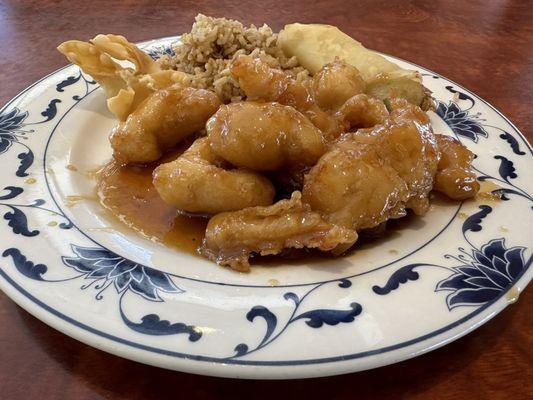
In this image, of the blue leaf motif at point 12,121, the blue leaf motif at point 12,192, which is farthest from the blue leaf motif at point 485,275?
the blue leaf motif at point 12,121

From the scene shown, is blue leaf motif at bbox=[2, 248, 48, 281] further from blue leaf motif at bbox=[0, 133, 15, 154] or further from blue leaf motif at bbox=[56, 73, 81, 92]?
blue leaf motif at bbox=[56, 73, 81, 92]

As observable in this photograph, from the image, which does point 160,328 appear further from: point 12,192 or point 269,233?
point 12,192

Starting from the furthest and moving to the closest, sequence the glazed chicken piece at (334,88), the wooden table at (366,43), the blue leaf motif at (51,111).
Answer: the blue leaf motif at (51,111), the glazed chicken piece at (334,88), the wooden table at (366,43)

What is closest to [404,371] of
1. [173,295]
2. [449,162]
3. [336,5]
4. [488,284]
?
[488,284]

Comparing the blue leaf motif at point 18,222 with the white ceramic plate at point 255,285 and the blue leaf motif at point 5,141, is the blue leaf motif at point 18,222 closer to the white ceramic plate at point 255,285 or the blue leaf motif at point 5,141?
the white ceramic plate at point 255,285

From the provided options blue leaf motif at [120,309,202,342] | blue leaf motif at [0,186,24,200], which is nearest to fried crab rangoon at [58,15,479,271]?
blue leaf motif at [120,309,202,342]

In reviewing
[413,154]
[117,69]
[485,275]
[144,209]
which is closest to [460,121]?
[413,154]

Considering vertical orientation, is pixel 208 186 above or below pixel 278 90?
below
